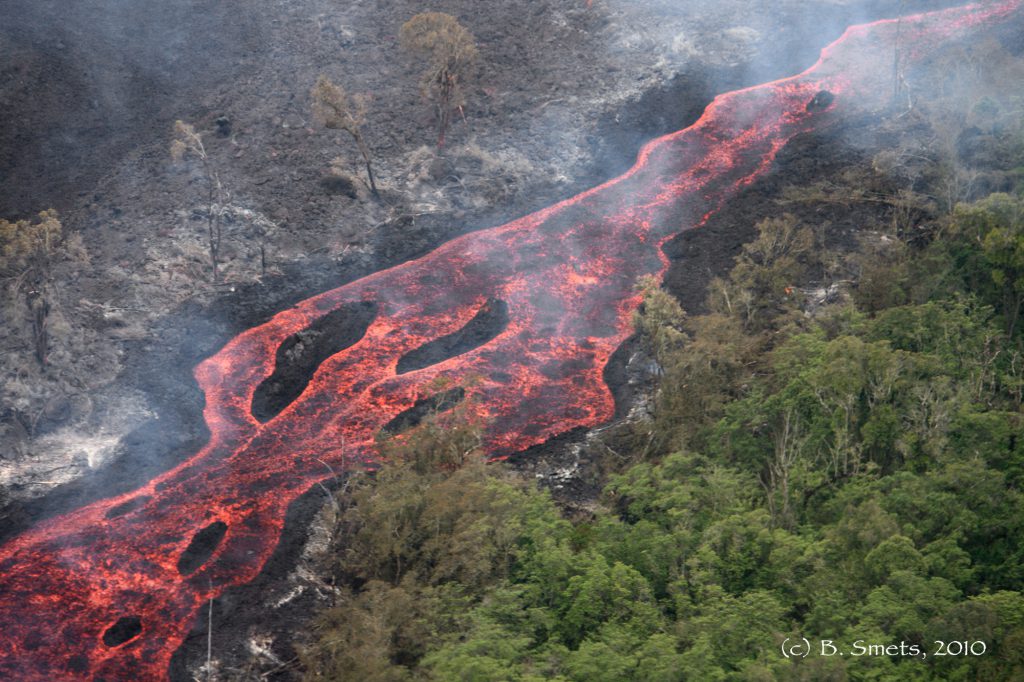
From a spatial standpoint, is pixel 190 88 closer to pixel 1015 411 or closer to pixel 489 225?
pixel 489 225

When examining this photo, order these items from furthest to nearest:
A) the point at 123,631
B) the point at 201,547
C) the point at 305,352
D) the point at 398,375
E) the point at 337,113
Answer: the point at 337,113
the point at 305,352
the point at 398,375
the point at 201,547
the point at 123,631

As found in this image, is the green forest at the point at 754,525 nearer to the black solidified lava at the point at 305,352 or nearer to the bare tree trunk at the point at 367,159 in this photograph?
the black solidified lava at the point at 305,352

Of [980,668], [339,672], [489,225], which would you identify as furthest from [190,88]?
[980,668]

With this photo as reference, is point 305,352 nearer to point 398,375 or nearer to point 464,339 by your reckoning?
point 398,375

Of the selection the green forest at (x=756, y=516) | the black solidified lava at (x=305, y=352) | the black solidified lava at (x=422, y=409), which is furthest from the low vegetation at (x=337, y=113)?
the green forest at (x=756, y=516)

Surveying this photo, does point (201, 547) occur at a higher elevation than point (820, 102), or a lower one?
lower

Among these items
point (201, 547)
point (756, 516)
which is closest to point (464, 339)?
point (201, 547)

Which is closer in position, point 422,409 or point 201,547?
point 201,547
